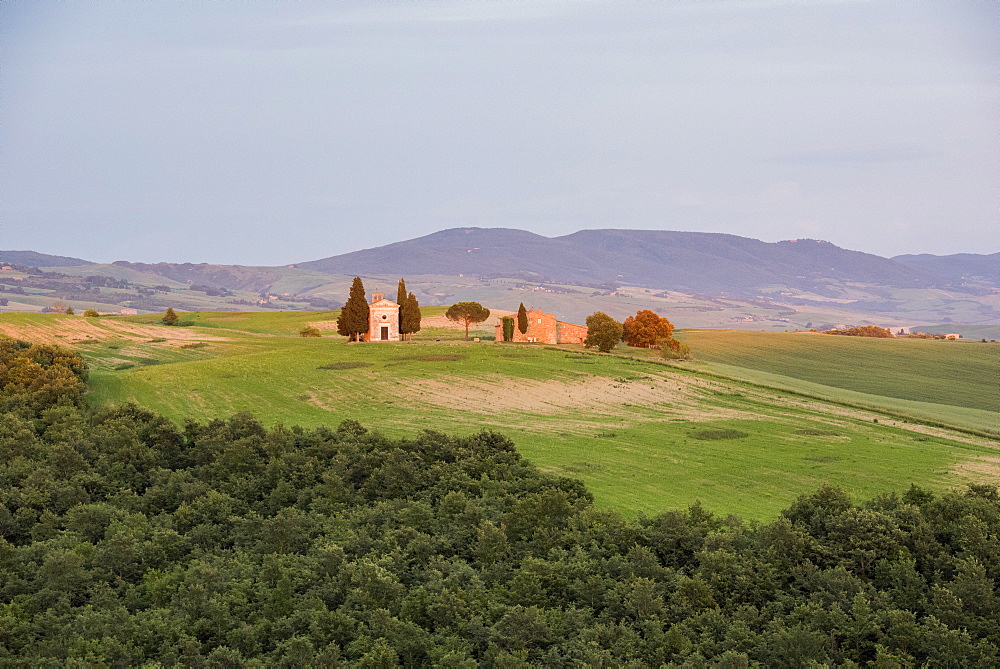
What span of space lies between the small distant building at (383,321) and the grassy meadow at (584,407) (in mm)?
4222

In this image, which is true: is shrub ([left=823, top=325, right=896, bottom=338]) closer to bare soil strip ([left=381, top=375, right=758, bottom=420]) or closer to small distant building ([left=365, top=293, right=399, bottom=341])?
small distant building ([left=365, top=293, right=399, bottom=341])

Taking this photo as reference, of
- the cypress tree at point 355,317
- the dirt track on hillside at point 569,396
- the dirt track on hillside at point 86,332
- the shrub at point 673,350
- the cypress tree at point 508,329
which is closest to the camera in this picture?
the dirt track on hillside at point 569,396

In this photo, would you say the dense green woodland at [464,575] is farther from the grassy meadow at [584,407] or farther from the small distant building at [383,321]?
the small distant building at [383,321]

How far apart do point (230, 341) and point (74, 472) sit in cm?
7668

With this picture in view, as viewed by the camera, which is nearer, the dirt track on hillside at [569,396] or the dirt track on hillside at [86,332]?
the dirt track on hillside at [569,396]

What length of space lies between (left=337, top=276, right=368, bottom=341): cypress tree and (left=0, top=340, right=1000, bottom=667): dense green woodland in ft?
248

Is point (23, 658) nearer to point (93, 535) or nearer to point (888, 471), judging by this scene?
point (93, 535)

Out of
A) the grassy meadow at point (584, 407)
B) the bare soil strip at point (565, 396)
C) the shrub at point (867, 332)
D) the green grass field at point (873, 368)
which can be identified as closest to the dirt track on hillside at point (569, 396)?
the bare soil strip at point (565, 396)

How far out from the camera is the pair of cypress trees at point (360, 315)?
108750mm

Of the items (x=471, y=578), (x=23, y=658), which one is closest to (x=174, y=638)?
(x=23, y=658)

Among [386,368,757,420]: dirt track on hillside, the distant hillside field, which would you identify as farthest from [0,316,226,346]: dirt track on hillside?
the distant hillside field

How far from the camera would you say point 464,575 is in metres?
23.2

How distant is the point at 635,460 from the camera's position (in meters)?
45.8

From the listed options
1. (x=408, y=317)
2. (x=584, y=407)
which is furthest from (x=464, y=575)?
(x=408, y=317)
